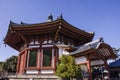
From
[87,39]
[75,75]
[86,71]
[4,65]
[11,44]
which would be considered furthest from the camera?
[4,65]

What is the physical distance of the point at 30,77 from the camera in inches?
687

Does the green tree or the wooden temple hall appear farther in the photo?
the wooden temple hall

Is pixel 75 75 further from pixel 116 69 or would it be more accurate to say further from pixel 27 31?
pixel 27 31

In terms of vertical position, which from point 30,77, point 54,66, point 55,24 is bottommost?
point 30,77

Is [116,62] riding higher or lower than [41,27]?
lower

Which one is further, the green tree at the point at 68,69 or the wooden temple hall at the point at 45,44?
the wooden temple hall at the point at 45,44

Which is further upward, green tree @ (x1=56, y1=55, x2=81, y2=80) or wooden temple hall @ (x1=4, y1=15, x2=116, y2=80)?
wooden temple hall @ (x1=4, y1=15, x2=116, y2=80)

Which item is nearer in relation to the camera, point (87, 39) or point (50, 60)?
point (50, 60)

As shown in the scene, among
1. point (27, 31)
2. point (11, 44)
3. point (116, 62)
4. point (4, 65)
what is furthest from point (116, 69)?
point (4, 65)

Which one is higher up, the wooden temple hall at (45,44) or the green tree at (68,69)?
the wooden temple hall at (45,44)

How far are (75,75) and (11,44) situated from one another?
14419 millimetres

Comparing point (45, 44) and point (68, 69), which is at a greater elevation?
point (45, 44)

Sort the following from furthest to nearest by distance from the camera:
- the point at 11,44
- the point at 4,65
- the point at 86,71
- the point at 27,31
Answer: the point at 4,65
the point at 11,44
the point at 27,31
the point at 86,71

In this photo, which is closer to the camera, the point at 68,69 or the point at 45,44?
the point at 68,69
